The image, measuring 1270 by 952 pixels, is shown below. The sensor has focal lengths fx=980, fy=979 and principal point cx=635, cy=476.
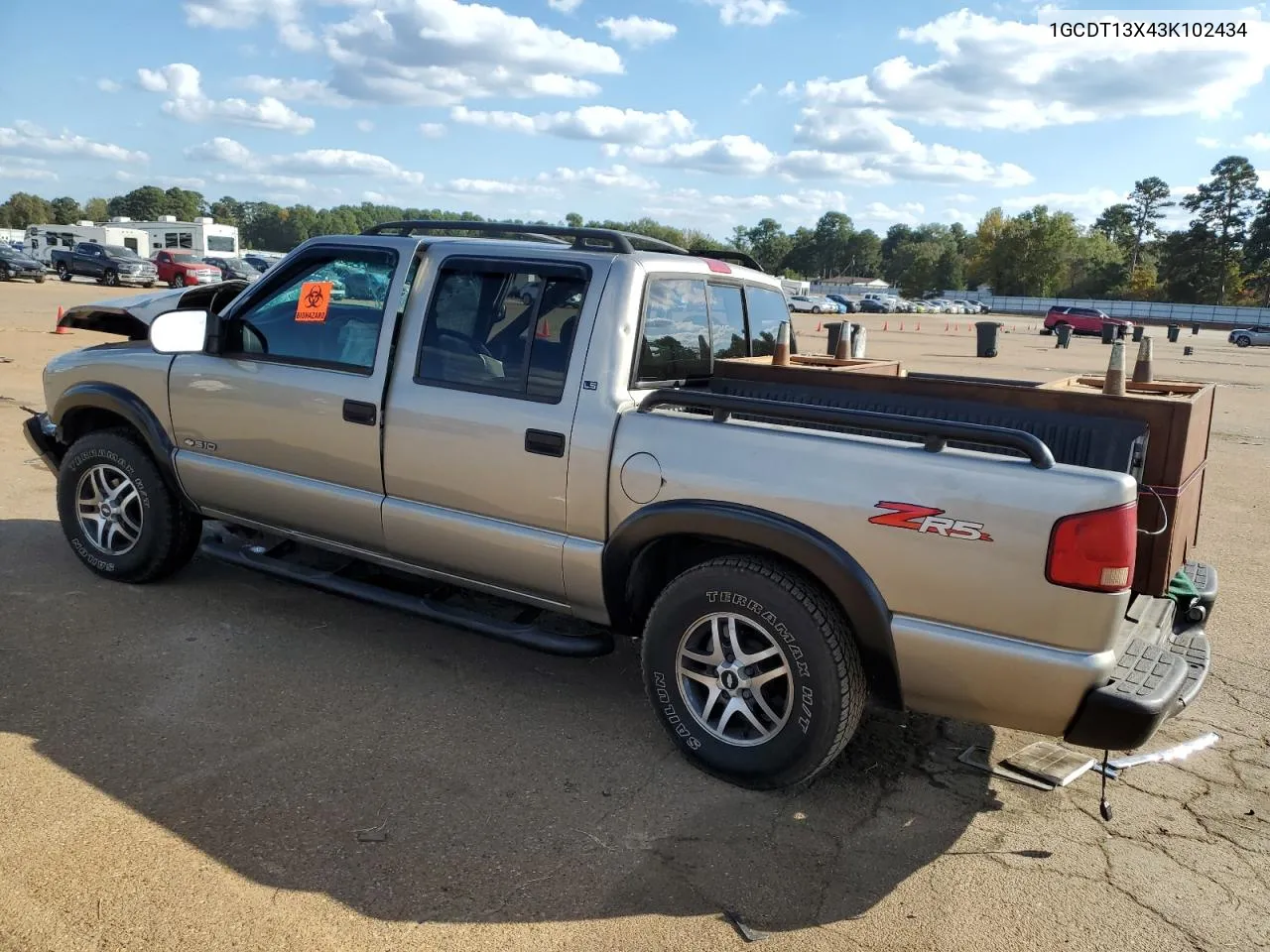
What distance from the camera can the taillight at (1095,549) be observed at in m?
2.74

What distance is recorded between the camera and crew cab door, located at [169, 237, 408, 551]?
167 inches

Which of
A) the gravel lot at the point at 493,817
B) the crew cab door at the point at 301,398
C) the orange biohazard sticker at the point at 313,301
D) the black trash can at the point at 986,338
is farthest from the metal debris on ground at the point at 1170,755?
the black trash can at the point at 986,338

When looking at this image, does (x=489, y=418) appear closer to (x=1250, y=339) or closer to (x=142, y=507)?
(x=142, y=507)

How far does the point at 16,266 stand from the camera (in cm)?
3731

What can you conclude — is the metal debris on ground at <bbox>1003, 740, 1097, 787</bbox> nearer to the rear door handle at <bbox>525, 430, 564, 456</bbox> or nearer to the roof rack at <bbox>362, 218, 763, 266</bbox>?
the rear door handle at <bbox>525, 430, 564, 456</bbox>

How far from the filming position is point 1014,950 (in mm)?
2695

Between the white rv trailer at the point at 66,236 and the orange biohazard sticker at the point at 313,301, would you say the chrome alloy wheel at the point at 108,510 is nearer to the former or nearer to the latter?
the orange biohazard sticker at the point at 313,301

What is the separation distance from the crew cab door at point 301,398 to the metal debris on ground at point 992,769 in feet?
8.51

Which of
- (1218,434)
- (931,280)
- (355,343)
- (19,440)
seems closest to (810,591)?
(355,343)

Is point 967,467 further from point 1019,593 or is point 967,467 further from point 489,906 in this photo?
point 489,906

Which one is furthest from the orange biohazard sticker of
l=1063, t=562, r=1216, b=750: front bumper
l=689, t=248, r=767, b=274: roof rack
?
l=1063, t=562, r=1216, b=750: front bumper

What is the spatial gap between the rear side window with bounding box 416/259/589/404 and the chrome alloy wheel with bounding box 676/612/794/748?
1076 mm

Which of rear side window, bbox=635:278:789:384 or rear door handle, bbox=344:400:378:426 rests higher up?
rear side window, bbox=635:278:789:384

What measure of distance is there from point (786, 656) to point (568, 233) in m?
2.05
